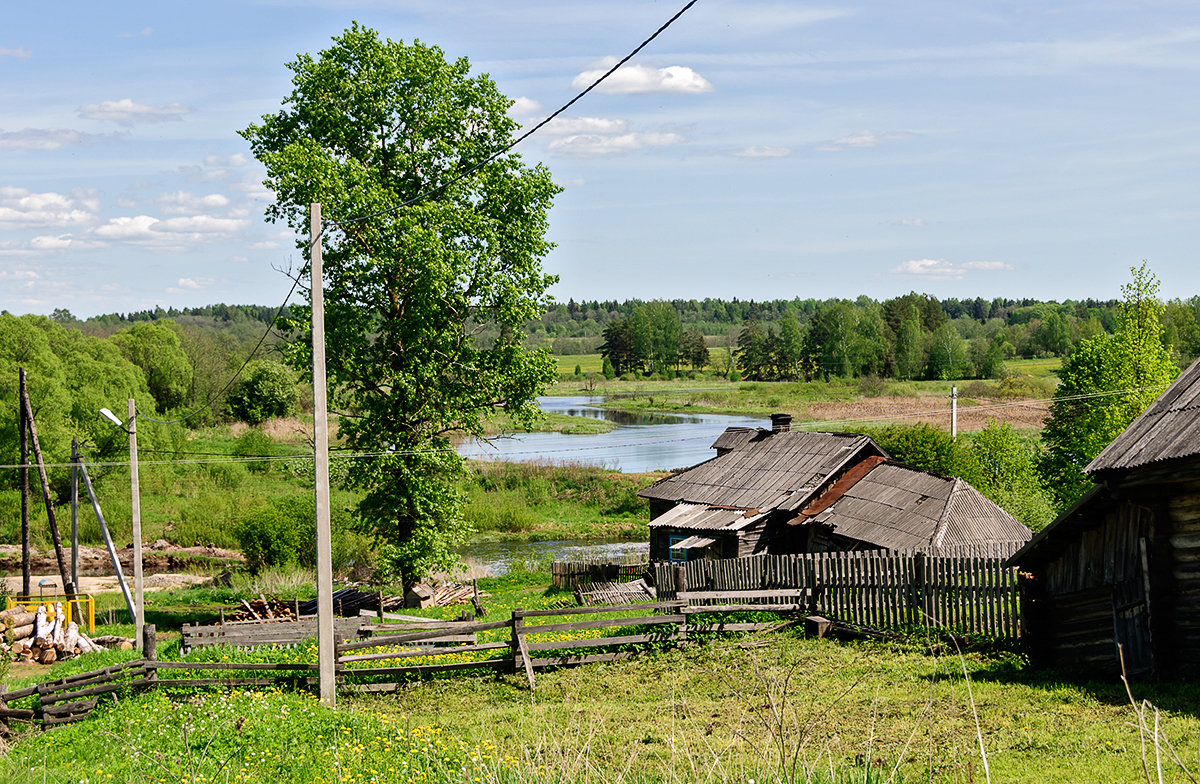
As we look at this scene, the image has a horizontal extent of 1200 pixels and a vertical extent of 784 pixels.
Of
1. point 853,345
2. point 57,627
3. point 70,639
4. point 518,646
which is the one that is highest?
point 853,345

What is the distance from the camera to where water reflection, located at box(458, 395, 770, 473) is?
59781 mm

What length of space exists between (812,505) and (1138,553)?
52.6 ft

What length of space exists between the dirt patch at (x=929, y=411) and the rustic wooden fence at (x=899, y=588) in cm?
4037

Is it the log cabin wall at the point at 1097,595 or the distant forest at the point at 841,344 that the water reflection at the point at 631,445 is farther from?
the log cabin wall at the point at 1097,595

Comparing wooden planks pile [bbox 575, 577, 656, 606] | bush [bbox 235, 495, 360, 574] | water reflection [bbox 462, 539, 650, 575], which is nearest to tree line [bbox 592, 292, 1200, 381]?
water reflection [bbox 462, 539, 650, 575]

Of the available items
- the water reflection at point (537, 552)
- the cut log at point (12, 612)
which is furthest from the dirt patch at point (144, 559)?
the cut log at point (12, 612)

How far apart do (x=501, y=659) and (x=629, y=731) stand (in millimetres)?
5746

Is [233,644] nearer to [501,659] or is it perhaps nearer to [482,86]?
[501,659]

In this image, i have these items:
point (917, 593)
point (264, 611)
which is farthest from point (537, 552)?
point (917, 593)

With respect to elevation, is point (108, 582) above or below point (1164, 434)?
below

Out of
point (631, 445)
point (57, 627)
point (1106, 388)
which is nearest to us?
point (57, 627)

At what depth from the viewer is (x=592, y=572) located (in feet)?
108

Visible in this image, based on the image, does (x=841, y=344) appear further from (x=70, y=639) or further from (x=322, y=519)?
(x=322, y=519)

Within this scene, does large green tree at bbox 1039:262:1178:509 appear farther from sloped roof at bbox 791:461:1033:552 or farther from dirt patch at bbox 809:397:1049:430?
dirt patch at bbox 809:397:1049:430
